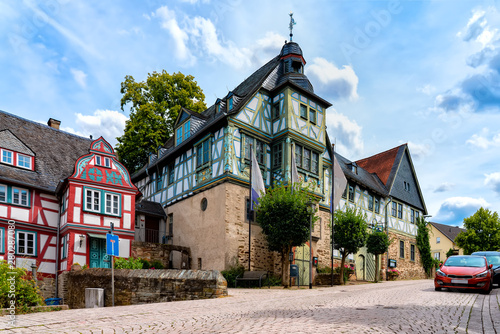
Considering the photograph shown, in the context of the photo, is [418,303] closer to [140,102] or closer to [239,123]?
[239,123]

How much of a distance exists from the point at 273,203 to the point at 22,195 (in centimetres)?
1229

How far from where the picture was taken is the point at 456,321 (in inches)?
351

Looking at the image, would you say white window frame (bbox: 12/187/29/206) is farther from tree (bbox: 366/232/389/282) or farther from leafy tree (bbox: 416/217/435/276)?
leafy tree (bbox: 416/217/435/276)

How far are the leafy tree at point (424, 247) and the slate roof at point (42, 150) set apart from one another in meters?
30.0

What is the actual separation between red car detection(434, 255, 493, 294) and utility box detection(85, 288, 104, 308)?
11.8 m

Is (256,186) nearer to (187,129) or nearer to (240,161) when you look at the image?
(240,161)

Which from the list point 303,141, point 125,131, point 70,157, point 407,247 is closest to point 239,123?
point 303,141

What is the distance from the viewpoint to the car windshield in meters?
16.1

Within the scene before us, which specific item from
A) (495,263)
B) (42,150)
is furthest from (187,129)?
(495,263)

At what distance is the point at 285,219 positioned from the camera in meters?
21.4

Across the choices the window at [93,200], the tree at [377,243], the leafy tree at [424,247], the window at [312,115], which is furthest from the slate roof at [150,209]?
the leafy tree at [424,247]

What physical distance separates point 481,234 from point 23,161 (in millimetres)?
39203

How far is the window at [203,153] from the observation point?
2594 centimetres

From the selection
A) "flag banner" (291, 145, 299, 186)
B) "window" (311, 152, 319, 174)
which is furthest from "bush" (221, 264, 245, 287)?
"window" (311, 152, 319, 174)
